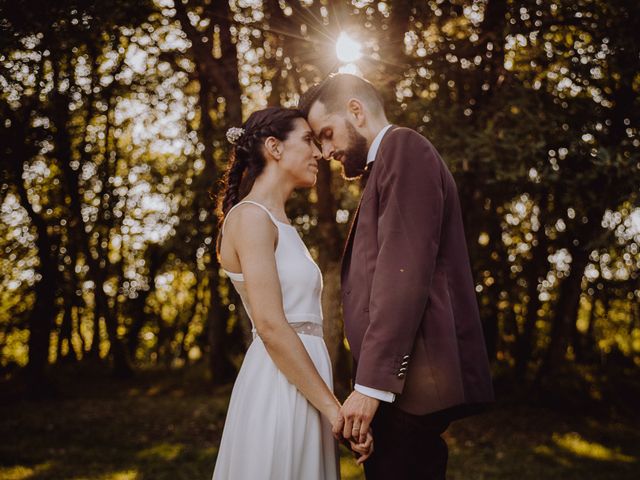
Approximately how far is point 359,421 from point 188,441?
24.6 ft

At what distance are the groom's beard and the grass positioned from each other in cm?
510

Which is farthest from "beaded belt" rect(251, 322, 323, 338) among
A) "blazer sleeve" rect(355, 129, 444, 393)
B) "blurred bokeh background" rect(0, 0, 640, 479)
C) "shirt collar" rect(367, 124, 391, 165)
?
"blurred bokeh background" rect(0, 0, 640, 479)

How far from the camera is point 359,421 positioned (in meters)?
2.52

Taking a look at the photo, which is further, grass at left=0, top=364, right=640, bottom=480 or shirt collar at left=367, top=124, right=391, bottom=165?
grass at left=0, top=364, right=640, bottom=480

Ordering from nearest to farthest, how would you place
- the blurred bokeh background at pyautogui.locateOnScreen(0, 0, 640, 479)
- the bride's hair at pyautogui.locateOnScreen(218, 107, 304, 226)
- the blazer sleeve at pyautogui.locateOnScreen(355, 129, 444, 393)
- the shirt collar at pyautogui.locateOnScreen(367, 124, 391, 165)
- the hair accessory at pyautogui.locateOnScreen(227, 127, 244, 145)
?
the blazer sleeve at pyautogui.locateOnScreen(355, 129, 444, 393), the shirt collar at pyautogui.locateOnScreen(367, 124, 391, 165), the bride's hair at pyautogui.locateOnScreen(218, 107, 304, 226), the hair accessory at pyautogui.locateOnScreen(227, 127, 244, 145), the blurred bokeh background at pyautogui.locateOnScreen(0, 0, 640, 479)

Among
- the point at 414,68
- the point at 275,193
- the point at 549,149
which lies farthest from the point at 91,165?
the point at 275,193

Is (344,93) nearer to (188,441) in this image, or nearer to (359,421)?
(359,421)

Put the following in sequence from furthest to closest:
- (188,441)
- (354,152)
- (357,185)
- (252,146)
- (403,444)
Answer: (357,185), (188,441), (252,146), (354,152), (403,444)

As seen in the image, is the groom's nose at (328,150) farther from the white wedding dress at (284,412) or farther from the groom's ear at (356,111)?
the white wedding dress at (284,412)

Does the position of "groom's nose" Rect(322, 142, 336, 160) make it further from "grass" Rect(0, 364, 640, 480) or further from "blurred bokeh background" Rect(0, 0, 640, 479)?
"grass" Rect(0, 364, 640, 480)

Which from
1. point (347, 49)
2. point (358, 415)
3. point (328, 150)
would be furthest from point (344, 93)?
point (347, 49)

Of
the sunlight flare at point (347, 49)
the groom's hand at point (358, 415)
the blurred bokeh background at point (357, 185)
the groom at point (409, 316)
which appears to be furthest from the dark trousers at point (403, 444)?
the sunlight flare at point (347, 49)

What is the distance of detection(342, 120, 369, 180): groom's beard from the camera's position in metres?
2.98

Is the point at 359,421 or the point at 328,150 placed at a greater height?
the point at 328,150
